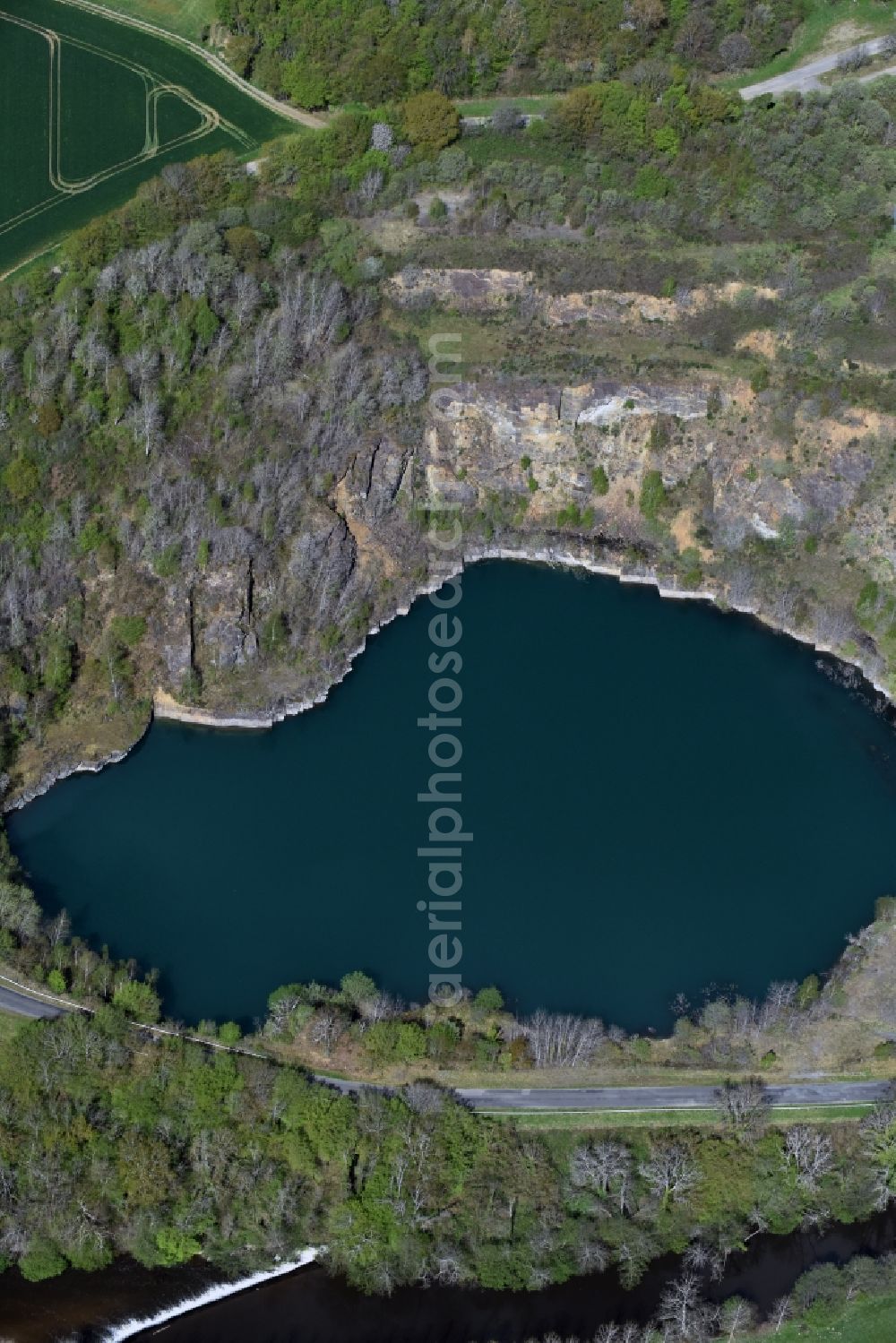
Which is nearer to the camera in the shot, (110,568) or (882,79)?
(110,568)

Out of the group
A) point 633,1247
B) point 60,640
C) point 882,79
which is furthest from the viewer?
point 882,79

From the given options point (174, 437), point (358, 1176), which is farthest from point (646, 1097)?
point (174, 437)

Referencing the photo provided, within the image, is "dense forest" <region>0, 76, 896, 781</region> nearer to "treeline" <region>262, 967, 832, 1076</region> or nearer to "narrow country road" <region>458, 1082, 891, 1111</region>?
"treeline" <region>262, 967, 832, 1076</region>

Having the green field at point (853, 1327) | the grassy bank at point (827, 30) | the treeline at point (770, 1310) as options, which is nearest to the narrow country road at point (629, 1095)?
the treeline at point (770, 1310)

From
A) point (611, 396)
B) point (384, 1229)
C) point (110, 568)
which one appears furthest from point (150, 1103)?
point (611, 396)

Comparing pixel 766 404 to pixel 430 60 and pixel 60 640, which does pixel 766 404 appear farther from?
pixel 60 640

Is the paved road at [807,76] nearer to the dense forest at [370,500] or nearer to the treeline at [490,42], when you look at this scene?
the treeline at [490,42]
